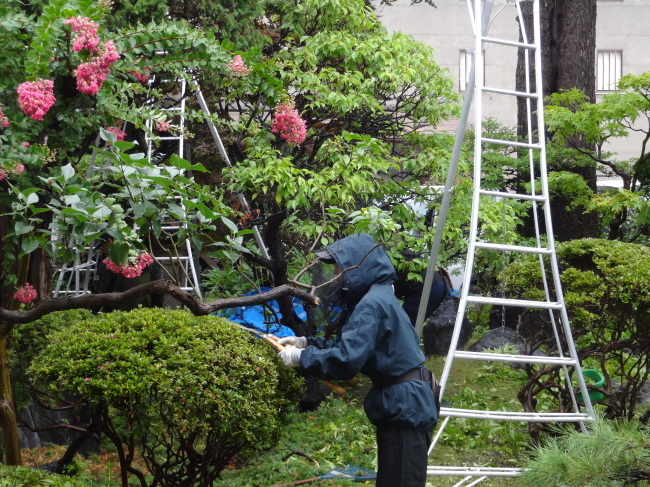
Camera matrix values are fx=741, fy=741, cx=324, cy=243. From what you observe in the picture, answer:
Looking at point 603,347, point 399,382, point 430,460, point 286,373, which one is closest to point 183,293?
point 286,373

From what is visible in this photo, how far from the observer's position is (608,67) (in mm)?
21422

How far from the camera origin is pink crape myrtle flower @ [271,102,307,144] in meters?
5.48

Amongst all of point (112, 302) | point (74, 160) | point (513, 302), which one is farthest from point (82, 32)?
point (513, 302)

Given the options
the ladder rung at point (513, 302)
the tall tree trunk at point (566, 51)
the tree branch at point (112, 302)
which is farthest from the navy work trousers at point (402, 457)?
the tall tree trunk at point (566, 51)

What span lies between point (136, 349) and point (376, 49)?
459 cm

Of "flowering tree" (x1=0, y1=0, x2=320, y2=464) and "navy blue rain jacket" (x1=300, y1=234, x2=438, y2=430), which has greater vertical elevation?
"flowering tree" (x1=0, y1=0, x2=320, y2=464)

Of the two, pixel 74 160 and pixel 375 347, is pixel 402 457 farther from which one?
pixel 74 160

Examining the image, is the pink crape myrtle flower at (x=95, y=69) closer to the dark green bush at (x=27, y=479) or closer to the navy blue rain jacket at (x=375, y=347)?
the navy blue rain jacket at (x=375, y=347)

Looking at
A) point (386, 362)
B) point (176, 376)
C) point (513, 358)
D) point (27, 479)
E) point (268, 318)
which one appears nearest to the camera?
point (27, 479)

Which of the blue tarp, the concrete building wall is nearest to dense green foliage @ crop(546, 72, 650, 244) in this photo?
the blue tarp

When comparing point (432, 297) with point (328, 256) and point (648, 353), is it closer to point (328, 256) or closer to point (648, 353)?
point (648, 353)

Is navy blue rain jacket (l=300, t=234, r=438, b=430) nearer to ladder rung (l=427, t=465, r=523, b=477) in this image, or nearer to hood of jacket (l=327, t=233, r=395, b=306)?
hood of jacket (l=327, t=233, r=395, b=306)

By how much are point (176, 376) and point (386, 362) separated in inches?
41.2

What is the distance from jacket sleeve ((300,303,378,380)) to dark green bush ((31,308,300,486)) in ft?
0.67
